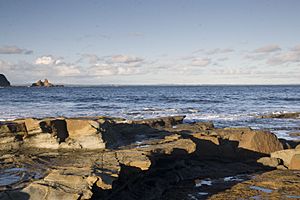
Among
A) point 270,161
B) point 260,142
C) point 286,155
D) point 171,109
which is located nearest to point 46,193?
point 270,161

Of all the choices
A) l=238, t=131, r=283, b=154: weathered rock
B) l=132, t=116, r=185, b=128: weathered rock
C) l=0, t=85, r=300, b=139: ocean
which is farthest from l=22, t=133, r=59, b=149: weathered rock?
l=0, t=85, r=300, b=139: ocean

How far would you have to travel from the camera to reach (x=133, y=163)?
998 cm

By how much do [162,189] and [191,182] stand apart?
1.46 meters

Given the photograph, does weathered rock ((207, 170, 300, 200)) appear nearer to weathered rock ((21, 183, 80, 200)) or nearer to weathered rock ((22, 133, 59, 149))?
weathered rock ((21, 183, 80, 200))

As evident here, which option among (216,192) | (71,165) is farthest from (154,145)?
(71,165)

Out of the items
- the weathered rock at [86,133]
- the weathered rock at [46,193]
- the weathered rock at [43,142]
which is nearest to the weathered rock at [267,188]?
the weathered rock at [86,133]

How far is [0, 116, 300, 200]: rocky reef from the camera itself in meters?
8.24

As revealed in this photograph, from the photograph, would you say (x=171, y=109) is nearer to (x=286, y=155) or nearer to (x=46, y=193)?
(x=286, y=155)

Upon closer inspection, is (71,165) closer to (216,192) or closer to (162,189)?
(162,189)

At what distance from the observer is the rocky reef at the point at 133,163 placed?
27.0 ft

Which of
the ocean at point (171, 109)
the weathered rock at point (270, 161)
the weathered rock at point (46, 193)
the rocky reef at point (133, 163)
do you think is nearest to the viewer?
the weathered rock at point (46, 193)

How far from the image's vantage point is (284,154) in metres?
14.1

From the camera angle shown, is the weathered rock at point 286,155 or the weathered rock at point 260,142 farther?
the weathered rock at point 260,142

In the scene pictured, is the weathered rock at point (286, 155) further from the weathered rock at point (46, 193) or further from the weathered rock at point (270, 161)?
the weathered rock at point (46, 193)
